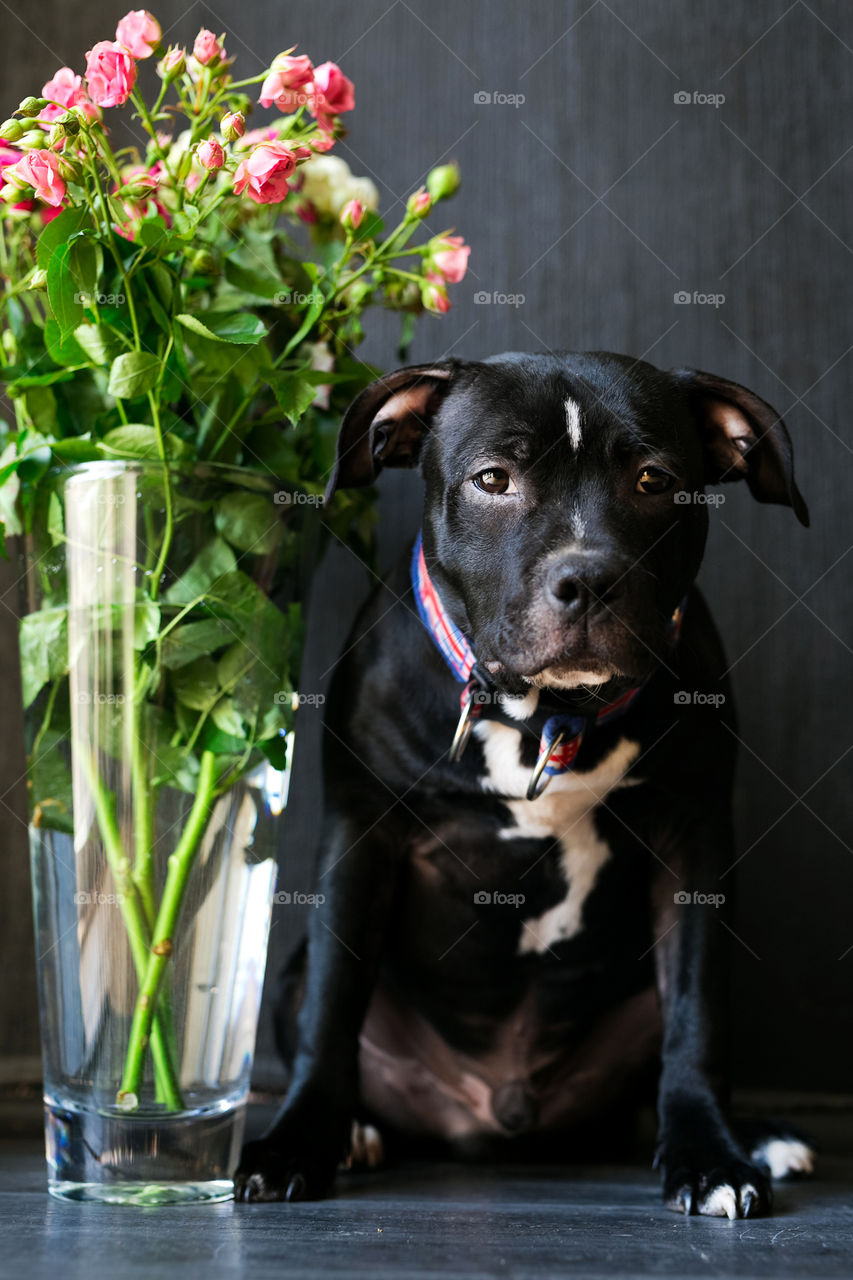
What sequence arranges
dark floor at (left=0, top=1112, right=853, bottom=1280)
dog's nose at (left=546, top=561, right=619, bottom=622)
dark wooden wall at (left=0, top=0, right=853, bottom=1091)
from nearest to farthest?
dark floor at (left=0, top=1112, right=853, bottom=1280)
dog's nose at (left=546, top=561, right=619, bottom=622)
dark wooden wall at (left=0, top=0, right=853, bottom=1091)

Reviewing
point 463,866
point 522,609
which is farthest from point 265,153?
point 463,866

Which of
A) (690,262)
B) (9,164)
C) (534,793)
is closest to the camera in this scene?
(9,164)

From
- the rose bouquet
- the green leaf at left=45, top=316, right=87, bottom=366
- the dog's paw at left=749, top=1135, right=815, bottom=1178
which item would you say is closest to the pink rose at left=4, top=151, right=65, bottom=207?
the rose bouquet

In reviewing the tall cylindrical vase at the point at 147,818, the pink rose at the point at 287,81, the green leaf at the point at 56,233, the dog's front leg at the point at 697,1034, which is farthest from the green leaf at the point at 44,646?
the dog's front leg at the point at 697,1034

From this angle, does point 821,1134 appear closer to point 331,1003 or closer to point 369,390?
point 331,1003

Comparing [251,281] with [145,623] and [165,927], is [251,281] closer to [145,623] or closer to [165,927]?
[145,623]

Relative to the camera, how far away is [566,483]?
1.20m

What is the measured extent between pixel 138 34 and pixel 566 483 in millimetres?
602

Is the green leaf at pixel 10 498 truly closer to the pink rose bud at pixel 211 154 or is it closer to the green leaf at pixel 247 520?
the green leaf at pixel 247 520

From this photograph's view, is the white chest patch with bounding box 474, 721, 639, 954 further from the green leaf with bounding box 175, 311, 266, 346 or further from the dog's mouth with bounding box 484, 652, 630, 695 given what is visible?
the green leaf with bounding box 175, 311, 266, 346

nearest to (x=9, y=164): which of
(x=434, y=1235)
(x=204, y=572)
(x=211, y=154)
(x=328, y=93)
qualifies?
(x=211, y=154)

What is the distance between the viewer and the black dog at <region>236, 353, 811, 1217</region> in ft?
3.82

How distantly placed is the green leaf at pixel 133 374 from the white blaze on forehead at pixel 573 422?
0.41 m

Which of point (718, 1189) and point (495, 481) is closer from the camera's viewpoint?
point (718, 1189)
